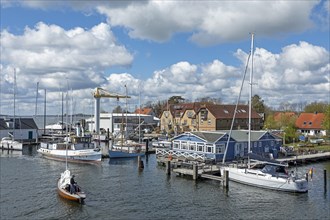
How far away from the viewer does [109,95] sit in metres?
102

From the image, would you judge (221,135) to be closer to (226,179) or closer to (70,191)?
(226,179)

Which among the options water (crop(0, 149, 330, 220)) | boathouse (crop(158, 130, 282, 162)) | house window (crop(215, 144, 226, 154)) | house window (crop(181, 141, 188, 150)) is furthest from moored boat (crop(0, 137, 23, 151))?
house window (crop(215, 144, 226, 154))

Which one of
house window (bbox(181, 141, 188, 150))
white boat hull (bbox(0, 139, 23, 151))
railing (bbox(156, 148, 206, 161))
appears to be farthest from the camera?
white boat hull (bbox(0, 139, 23, 151))

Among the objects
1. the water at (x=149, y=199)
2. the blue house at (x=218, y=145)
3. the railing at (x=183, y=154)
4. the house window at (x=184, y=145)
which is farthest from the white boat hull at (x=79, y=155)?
the house window at (x=184, y=145)

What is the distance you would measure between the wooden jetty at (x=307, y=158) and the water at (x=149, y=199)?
4759 millimetres

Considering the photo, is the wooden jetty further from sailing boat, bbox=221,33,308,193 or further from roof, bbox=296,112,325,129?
roof, bbox=296,112,325,129

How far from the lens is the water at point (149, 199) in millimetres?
30641

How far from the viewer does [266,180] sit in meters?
38.2

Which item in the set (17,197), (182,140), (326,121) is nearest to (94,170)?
(182,140)

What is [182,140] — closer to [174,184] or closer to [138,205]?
[174,184]

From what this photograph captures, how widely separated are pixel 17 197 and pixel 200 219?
17235mm

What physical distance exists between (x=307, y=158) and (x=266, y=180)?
2003 centimetres

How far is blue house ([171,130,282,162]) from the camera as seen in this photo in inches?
1965

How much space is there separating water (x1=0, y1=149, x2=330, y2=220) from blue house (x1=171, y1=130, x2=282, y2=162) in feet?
18.2
